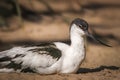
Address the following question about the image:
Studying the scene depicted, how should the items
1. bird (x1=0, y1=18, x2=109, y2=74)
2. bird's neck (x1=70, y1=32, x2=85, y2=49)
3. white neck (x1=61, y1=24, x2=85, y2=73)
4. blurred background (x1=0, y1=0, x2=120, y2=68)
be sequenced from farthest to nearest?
blurred background (x1=0, y1=0, x2=120, y2=68)
bird's neck (x1=70, y1=32, x2=85, y2=49)
white neck (x1=61, y1=24, x2=85, y2=73)
bird (x1=0, y1=18, x2=109, y2=74)

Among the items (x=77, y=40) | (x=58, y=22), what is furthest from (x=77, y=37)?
(x=58, y=22)

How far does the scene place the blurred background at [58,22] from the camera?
12.0 metres

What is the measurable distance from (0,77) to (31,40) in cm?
466

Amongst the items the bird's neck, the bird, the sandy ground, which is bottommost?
the sandy ground

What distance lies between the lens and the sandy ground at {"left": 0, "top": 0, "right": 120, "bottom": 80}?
812 cm

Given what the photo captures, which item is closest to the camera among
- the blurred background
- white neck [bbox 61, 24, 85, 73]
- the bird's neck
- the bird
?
the bird

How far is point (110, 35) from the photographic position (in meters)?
13.0

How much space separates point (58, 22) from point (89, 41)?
6.36 ft

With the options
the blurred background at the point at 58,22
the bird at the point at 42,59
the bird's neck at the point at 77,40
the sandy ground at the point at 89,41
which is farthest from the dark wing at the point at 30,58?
the blurred background at the point at 58,22

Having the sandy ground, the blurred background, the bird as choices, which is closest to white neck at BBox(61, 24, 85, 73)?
the bird

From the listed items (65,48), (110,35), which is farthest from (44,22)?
(65,48)

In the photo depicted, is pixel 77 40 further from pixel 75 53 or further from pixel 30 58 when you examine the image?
pixel 30 58

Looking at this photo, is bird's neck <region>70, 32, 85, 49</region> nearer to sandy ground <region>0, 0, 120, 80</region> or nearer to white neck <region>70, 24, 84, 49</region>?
white neck <region>70, 24, 84, 49</region>

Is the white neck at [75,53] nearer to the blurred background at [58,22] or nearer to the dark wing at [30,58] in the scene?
the dark wing at [30,58]
